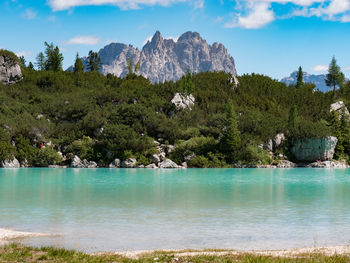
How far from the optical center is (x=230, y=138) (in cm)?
9725

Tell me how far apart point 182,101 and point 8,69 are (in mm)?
57275

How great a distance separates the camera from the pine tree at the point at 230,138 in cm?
9706

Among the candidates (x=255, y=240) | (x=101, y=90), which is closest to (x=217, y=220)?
(x=255, y=240)

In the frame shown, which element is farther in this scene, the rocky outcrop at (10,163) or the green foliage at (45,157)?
the green foliage at (45,157)

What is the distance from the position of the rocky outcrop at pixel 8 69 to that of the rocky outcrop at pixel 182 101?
5300 centimetres

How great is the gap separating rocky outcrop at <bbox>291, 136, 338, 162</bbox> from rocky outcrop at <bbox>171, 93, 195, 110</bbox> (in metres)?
32.7

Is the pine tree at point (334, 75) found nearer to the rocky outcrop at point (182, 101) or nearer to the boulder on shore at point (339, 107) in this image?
the boulder on shore at point (339, 107)

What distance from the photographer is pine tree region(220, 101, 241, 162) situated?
318 ft

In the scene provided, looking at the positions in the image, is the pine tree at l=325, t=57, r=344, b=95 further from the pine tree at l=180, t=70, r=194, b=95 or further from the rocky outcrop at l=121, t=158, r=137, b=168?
the rocky outcrop at l=121, t=158, r=137, b=168

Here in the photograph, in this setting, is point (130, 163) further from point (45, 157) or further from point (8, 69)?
point (8, 69)

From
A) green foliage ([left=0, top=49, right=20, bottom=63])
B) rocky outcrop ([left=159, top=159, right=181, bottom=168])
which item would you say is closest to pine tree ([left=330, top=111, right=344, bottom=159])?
rocky outcrop ([left=159, top=159, right=181, bottom=168])

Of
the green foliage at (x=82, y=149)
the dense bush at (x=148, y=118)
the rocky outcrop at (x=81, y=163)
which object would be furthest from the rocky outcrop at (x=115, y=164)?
the green foliage at (x=82, y=149)

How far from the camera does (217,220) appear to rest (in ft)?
74.2

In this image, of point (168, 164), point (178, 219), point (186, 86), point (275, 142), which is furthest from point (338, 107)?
point (178, 219)
